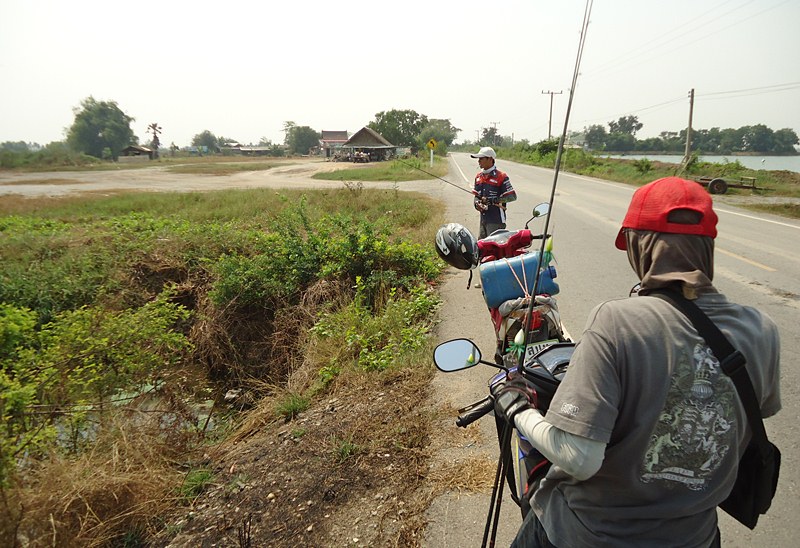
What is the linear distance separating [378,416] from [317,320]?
10.2 ft

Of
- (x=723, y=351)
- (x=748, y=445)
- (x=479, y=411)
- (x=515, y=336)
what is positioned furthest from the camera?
(x=515, y=336)

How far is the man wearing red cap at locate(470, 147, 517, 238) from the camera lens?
7105 mm

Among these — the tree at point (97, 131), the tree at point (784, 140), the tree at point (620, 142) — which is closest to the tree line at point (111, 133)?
the tree at point (97, 131)

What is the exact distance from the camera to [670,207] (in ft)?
4.19

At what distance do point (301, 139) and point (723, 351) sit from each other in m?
118

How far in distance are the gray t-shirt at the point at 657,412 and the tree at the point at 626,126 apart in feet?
186

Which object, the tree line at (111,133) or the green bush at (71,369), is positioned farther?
the tree line at (111,133)

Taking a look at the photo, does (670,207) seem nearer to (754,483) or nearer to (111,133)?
(754,483)

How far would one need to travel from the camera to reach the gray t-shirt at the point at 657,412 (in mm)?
1186

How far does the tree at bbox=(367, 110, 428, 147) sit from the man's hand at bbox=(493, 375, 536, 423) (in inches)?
3123

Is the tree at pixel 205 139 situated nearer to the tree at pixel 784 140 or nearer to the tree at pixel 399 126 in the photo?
the tree at pixel 399 126

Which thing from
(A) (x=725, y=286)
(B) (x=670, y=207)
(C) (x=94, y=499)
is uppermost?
(B) (x=670, y=207)

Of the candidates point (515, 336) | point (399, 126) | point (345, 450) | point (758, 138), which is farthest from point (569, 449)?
point (399, 126)

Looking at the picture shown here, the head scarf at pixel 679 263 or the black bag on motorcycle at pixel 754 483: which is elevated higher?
the head scarf at pixel 679 263
